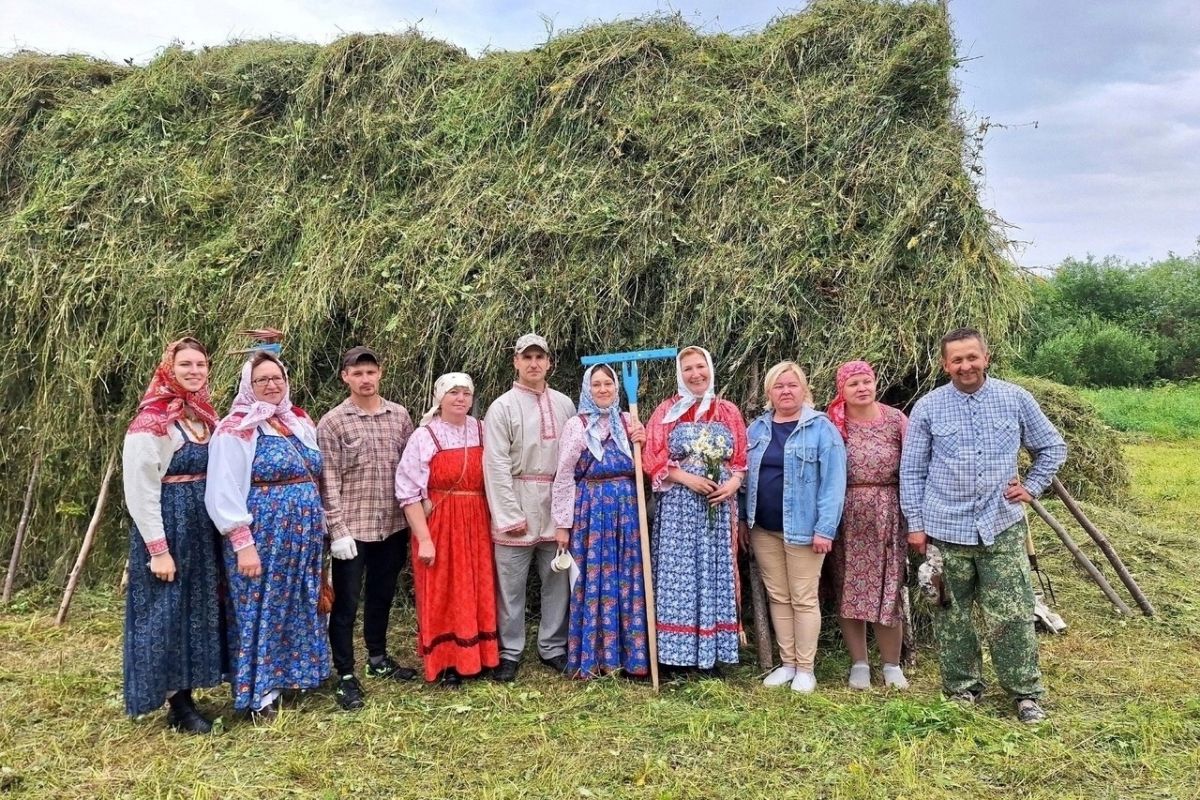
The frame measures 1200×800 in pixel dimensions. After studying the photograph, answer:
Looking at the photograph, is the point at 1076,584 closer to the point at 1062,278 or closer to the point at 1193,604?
the point at 1193,604

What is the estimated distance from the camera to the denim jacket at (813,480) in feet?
12.4

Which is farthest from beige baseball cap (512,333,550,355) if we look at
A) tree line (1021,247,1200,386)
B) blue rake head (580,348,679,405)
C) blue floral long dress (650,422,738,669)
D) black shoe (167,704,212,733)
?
tree line (1021,247,1200,386)

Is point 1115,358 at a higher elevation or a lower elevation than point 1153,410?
higher

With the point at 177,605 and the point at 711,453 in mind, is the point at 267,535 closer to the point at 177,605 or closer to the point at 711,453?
the point at 177,605

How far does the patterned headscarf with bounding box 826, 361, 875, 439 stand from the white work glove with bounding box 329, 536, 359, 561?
2433mm

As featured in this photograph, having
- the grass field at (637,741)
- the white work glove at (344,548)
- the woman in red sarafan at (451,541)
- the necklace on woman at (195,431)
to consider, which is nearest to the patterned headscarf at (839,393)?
the grass field at (637,741)

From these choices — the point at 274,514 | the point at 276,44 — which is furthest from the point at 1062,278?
the point at 274,514

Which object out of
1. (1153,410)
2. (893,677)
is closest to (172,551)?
(893,677)

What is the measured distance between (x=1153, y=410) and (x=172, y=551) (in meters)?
19.4

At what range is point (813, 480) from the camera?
3.80 meters

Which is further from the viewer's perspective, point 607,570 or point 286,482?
point 607,570

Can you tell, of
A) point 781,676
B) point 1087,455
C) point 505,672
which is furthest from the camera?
point 1087,455

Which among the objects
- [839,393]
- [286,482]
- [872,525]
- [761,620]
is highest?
[839,393]

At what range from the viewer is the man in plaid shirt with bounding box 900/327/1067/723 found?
3.49 m
